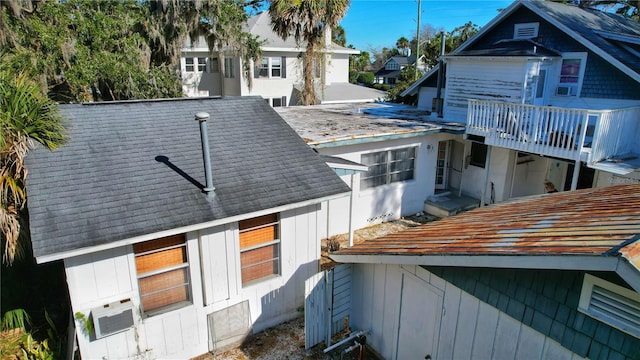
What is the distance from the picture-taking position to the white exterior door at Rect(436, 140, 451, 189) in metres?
14.0

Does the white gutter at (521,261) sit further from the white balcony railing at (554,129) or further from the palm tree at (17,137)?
the white balcony railing at (554,129)

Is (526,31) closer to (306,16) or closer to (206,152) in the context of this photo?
(306,16)

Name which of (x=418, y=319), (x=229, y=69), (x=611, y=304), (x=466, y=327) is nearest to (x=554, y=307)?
(x=611, y=304)

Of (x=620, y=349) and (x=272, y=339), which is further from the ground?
(x=620, y=349)

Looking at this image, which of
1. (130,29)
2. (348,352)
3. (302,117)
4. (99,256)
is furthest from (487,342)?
(130,29)

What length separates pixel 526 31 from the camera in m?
14.6

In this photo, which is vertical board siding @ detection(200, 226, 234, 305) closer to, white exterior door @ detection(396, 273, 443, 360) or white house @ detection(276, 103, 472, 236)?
white exterior door @ detection(396, 273, 443, 360)

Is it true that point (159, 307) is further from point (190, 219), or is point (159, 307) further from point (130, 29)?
point (130, 29)

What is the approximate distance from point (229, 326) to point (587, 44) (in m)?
13.3

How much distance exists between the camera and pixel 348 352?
667 cm

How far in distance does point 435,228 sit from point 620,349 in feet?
9.63

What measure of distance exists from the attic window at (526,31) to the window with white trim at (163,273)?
14.2m

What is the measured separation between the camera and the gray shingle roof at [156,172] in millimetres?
5500

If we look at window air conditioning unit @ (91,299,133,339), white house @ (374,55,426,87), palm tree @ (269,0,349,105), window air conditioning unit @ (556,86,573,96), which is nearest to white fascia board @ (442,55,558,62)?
window air conditioning unit @ (556,86,573,96)
